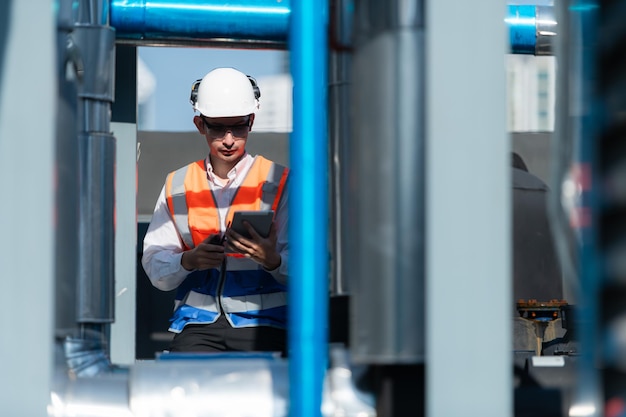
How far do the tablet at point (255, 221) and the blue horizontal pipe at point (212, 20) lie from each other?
2.54 ft

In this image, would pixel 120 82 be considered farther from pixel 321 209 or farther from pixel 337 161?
pixel 321 209

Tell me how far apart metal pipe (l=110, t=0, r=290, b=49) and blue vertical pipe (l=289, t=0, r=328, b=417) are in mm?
1908

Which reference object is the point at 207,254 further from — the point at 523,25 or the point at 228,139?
the point at 523,25

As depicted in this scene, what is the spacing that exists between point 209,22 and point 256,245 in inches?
33.2

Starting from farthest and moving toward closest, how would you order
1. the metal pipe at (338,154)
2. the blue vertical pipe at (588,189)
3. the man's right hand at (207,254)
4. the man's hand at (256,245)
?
the man's right hand at (207,254), the man's hand at (256,245), the metal pipe at (338,154), the blue vertical pipe at (588,189)

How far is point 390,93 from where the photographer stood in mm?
1628

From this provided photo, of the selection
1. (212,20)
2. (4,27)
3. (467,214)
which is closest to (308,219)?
(467,214)

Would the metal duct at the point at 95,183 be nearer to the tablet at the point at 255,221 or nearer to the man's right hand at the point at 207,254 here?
the tablet at the point at 255,221

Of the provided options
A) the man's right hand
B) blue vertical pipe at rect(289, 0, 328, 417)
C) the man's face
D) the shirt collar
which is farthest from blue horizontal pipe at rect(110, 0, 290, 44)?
blue vertical pipe at rect(289, 0, 328, 417)

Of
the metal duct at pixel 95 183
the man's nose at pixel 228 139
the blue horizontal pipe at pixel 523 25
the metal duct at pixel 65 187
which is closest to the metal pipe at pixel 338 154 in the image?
the metal duct at pixel 65 187

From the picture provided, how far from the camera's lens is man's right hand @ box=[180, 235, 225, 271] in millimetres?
3424

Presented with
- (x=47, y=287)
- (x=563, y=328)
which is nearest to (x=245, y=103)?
(x=563, y=328)

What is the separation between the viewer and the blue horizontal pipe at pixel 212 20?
11.8 feet

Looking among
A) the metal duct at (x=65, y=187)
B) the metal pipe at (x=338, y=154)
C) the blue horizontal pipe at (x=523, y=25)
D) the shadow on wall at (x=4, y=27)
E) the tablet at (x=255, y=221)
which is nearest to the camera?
the shadow on wall at (x=4, y=27)
